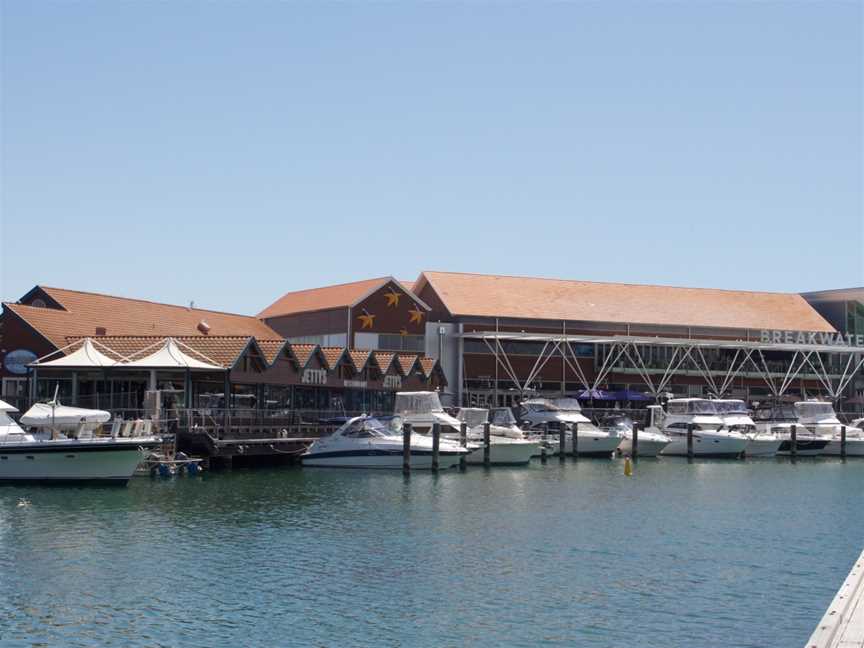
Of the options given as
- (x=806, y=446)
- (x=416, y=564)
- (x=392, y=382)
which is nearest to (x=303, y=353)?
(x=392, y=382)

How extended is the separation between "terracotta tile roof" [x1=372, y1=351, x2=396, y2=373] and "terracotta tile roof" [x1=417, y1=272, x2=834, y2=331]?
518 inches

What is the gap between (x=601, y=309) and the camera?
87.5 meters

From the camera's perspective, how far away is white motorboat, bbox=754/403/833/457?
66.5 m

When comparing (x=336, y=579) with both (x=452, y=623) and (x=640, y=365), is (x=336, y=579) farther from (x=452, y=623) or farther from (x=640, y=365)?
(x=640, y=365)

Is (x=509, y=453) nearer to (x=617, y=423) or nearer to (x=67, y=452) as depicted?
(x=617, y=423)

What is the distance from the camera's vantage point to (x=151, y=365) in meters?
49.2

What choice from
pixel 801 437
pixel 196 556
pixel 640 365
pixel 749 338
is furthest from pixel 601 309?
pixel 196 556

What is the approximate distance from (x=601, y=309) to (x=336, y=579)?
64933 mm

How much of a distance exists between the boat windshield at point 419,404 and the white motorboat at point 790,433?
74.1 feet

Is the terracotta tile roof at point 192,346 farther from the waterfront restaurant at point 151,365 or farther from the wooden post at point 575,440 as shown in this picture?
the wooden post at point 575,440

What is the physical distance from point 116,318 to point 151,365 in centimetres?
1533

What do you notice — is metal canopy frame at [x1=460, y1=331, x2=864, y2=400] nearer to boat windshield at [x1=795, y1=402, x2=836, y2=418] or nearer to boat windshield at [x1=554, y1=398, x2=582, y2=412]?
boat windshield at [x1=554, y1=398, x2=582, y2=412]

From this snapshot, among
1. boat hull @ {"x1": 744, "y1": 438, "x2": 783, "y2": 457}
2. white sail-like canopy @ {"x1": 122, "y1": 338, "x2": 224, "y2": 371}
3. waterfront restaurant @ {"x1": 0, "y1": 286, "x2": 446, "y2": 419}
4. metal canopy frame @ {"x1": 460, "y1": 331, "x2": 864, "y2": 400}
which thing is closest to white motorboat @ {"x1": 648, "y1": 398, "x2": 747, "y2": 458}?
boat hull @ {"x1": 744, "y1": 438, "x2": 783, "y2": 457}

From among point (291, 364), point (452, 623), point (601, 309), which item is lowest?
point (452, 623)
